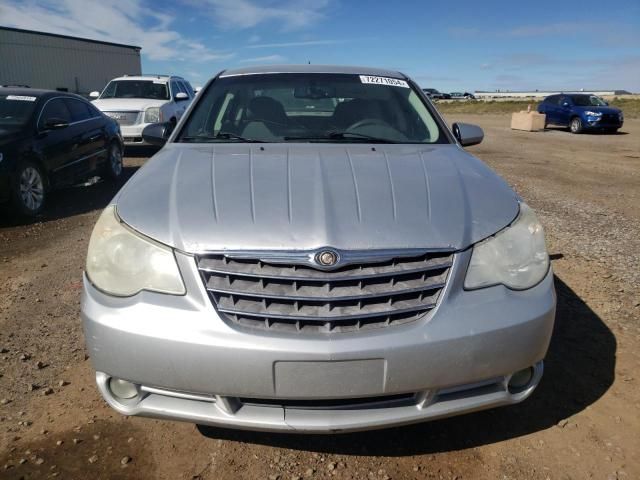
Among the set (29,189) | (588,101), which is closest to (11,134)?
(29,189)

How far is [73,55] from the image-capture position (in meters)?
31.7

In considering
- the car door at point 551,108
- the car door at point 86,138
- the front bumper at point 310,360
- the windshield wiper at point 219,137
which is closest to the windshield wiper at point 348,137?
the windshield wiper at point 219,137

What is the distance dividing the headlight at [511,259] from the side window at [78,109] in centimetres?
719

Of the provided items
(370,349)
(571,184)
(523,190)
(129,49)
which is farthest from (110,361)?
(129,49)

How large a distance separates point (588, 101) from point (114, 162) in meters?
19.8

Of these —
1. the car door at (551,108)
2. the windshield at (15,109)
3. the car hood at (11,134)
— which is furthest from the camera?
the car door at (551,108)

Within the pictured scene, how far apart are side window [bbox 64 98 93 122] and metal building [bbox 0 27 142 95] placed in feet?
76.1

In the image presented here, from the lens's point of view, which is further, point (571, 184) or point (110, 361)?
point (571, 184)

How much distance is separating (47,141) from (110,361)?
19.0ft

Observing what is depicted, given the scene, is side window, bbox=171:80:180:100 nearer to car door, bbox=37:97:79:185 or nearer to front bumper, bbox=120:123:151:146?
front bumper, bbox=120:123:151:146

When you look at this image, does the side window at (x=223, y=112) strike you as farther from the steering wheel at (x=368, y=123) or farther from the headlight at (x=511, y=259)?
the headlight at (x=511, y=259)

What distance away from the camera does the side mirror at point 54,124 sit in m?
6.81

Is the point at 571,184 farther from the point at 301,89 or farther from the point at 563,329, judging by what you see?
the point at 301,89

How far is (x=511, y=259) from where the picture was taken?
Answer: 6.87ft
